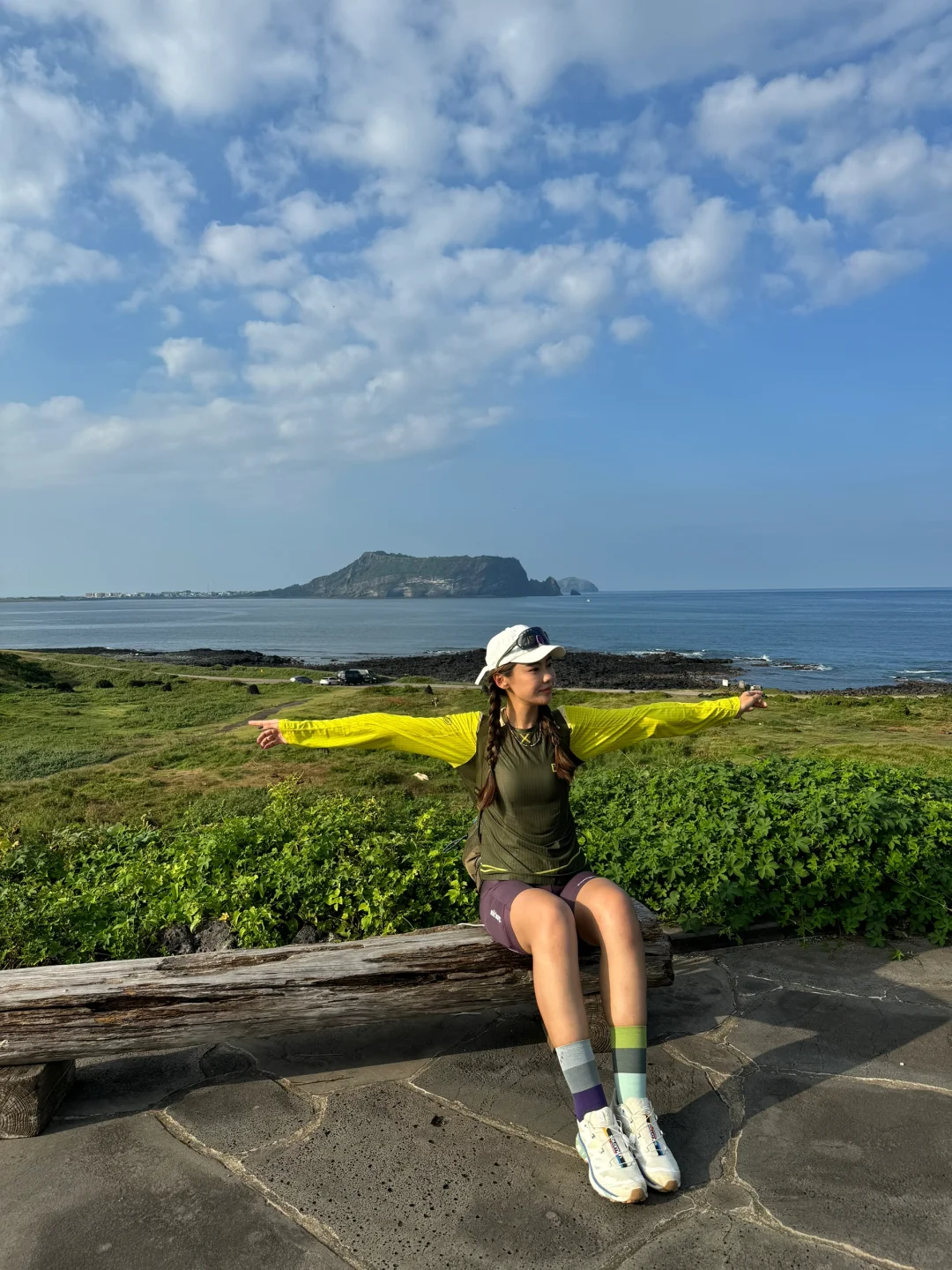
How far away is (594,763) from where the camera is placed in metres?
13.0

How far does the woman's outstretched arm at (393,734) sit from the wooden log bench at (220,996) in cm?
86

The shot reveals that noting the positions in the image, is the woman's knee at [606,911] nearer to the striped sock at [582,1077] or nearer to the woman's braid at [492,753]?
the striped sock at [582,1077]

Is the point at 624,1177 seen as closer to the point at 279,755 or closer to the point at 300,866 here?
the point at 300,866

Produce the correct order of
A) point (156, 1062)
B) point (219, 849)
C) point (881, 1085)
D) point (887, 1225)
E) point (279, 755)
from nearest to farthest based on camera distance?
point (887, 1225) < point (881, 1085) < point (156, 1062) < point (219, 849) < point (279, 755)

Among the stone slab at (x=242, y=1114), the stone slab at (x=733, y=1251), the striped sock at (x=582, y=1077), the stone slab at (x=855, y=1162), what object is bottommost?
the stone slab at (x=242, y=1114)

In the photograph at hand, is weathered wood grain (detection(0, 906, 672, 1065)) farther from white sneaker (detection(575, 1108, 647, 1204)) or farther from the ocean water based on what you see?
the ocean water

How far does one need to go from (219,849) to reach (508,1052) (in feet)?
8.38

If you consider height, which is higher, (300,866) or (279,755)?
(300,866)

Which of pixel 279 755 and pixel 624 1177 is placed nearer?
pixel 624 1177

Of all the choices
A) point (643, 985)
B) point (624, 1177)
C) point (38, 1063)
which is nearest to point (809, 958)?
point (643, 985)

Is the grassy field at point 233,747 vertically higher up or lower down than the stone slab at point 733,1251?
lower down

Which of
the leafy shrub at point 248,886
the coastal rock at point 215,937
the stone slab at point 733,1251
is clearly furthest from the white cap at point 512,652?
the stone slab at point 733,1251

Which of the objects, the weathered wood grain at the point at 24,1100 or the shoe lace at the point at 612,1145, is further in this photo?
the weathered wood grain at the point at 24,1100

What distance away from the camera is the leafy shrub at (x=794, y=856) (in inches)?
193
